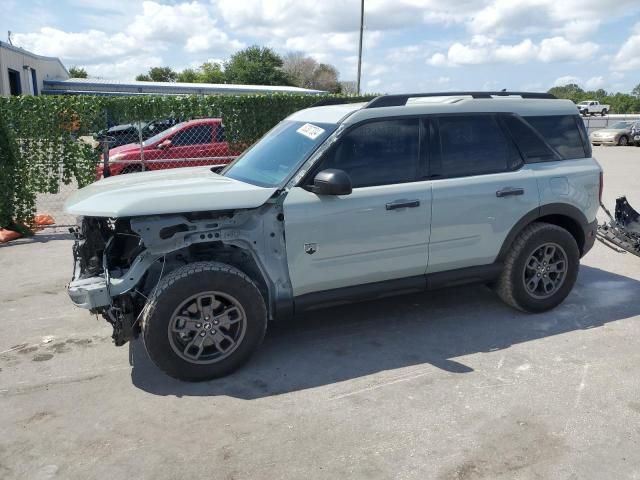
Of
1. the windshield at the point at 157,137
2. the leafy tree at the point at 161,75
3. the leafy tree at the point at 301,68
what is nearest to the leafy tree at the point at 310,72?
the leafy tree at the point at 301,68

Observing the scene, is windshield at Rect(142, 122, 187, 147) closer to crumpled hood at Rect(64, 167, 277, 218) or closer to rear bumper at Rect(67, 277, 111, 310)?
crumpled hood at Rect(64, 167, 277, 218)

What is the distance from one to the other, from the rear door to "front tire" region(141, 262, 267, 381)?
1.60 metres

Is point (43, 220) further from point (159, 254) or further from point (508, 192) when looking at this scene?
point (508, 192)

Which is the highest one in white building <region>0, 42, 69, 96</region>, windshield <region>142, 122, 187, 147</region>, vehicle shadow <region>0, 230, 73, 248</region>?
white building <region>0, 42, 69, 96</region>

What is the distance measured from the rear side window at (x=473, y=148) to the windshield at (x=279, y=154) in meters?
0.98

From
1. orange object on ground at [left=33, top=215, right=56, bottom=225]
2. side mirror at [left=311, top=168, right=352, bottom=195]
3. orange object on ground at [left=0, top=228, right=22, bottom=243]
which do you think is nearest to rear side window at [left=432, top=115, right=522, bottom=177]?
side mirror at [left=311, top=168, right=352, bottom=195]

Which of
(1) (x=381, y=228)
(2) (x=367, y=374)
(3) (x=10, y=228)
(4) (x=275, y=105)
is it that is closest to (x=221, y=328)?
(2) (x=367, y=374)

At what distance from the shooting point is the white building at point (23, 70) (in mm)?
33719

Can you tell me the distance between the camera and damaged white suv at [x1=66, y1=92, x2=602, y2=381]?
12.6ft

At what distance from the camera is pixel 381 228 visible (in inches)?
168

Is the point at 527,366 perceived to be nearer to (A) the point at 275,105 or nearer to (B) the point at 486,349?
(B) the point at 486,349

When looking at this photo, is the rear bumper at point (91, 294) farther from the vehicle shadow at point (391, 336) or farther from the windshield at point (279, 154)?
the windshield at point (279, 154)

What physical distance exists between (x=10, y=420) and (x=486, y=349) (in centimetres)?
341

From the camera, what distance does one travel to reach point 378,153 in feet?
14.3
